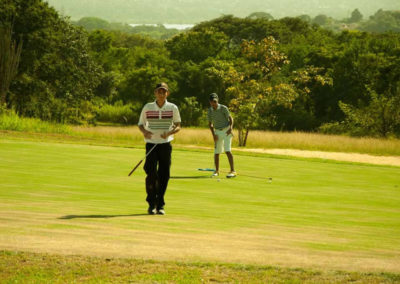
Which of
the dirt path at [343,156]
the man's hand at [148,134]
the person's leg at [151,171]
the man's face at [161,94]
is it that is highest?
the man's face at [161,94]

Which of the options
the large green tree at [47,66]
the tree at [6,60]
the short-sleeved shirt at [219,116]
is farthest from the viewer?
the large green tree at [47,66]

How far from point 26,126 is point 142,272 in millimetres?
28052

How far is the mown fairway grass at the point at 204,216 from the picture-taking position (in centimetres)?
711

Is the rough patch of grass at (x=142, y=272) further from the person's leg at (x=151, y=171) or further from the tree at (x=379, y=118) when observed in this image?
the tree at (x=379, y=118)

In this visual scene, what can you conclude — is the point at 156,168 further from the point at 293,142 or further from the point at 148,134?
the point at 293,142

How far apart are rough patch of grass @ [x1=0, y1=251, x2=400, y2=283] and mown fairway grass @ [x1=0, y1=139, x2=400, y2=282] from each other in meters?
0.13

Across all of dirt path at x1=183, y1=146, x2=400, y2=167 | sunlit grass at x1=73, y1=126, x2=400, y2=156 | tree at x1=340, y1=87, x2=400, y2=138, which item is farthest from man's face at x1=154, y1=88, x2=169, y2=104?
tree at x1=340, y1=87, x2=400, y2=138

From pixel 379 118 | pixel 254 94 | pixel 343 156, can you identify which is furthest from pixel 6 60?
pixel 379 118

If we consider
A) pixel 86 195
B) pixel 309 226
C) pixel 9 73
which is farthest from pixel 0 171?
pixel 9 73

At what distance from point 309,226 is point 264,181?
6.27 m

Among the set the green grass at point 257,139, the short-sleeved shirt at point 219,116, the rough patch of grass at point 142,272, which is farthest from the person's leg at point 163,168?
the green grass at point 257,139

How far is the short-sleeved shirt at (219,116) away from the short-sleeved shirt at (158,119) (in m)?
6.83

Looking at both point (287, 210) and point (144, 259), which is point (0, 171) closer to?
point (287, 210)

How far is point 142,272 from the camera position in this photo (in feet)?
20.5
